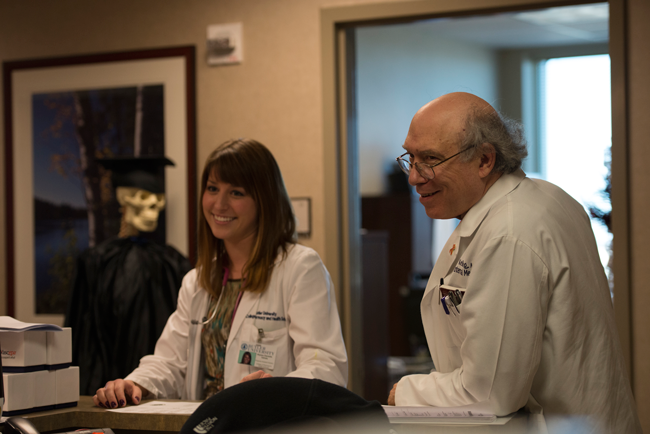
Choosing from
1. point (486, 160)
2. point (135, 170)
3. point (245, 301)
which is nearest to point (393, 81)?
Answer: point (135, 170)

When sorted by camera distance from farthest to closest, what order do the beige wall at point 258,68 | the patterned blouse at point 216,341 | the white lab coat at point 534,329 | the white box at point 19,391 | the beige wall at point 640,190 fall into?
the beige wall at point 258,68
the beige wall at point 640,190
the patterned blouse at point 216,341
the white box at point 19,391
the white lab coat at point 534,329

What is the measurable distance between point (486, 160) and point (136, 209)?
2.00 metres

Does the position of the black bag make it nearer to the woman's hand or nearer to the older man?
the older man

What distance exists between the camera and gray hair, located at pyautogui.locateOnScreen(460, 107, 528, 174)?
1569 millimetres

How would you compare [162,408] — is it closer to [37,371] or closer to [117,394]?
[117,394]

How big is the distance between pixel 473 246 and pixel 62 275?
2.68m

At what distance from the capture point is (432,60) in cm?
738

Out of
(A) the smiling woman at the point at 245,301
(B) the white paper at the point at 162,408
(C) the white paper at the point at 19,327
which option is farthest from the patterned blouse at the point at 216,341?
(C) the white paper at the point at 19,327

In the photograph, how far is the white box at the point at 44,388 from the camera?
1.60 m

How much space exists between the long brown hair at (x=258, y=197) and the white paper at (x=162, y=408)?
44 centimetres

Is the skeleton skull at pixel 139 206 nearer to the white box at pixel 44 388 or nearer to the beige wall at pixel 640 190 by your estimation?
the white box at pixel 44 388

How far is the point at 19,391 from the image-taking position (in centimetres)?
157

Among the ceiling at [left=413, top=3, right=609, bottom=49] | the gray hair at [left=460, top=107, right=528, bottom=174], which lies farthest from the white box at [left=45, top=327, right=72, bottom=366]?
the ceiling at [left=413, top=3, right=609, bottom=49]

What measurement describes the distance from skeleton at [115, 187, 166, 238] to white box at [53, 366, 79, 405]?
145cm
